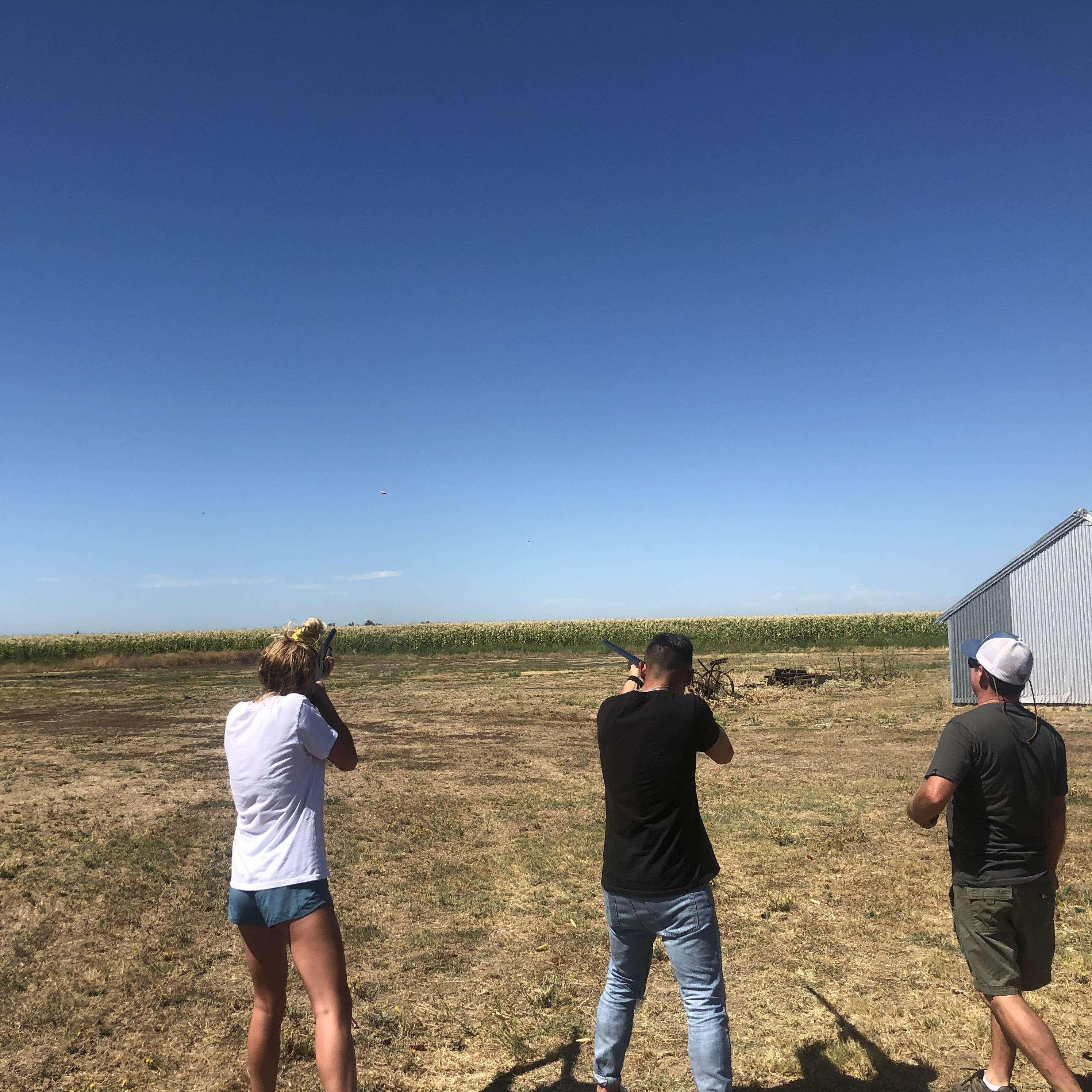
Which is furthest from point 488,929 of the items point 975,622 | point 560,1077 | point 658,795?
point 975,622

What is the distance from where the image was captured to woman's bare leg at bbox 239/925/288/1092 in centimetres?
309

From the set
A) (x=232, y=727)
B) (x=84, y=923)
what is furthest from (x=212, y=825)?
(x=232, y=727)

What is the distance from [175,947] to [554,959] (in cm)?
287

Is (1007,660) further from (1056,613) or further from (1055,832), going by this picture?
(1056,613)

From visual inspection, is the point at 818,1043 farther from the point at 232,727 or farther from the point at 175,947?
the point at 175,947

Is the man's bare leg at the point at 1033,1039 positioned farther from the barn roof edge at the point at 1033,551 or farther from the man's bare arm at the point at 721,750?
the barn roof edge at the point at 1033,551

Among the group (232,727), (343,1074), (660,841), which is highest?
(232,727)

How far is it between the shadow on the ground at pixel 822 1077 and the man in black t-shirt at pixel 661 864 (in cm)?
90

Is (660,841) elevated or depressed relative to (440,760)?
elevated

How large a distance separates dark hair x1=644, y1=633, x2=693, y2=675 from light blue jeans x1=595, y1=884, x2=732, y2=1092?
862mm

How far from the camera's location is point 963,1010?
470 centimetres

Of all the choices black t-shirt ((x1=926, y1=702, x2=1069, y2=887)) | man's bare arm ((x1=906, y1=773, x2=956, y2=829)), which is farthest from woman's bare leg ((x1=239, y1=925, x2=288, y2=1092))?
black t-shirt ((x1=926, y1=702, x2=1069, y2=887))

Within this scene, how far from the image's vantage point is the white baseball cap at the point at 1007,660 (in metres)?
3.28

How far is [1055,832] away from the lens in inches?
131
